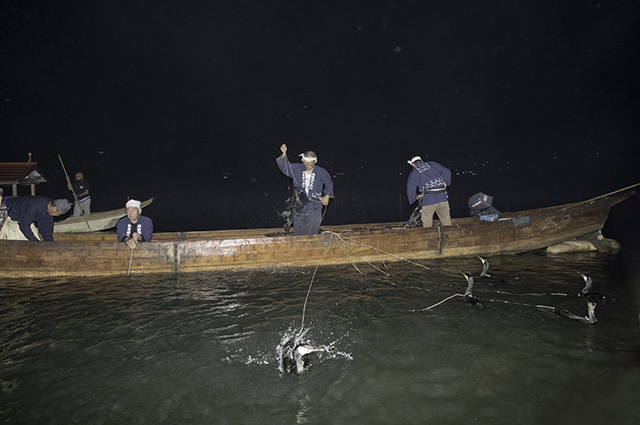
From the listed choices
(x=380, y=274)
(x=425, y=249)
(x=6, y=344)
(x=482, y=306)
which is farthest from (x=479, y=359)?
(x=6, y=344)

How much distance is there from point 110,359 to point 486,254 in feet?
30.4

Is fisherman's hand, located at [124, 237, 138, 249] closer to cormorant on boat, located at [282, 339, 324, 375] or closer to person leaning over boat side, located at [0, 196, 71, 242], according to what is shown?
person leaning over boat side, located at [0, 196, 71, 242]

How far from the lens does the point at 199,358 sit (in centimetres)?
389

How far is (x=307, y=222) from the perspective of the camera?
8172mm

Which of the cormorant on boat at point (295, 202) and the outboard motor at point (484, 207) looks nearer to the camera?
the cormorant on boat at point (295, 202)

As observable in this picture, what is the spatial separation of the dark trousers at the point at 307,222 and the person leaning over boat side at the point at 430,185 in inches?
110

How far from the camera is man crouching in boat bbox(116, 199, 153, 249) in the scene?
7.30 m

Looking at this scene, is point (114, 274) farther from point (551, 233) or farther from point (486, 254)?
point (551, 233)

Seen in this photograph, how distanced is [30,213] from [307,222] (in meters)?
6.49

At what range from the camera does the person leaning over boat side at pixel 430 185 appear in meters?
8.77

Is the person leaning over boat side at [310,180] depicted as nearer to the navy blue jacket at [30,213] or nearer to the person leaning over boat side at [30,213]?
the person leaning over boat side at [30,213]

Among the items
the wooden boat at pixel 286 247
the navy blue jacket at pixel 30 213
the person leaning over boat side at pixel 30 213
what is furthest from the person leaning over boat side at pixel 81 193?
the navy blue jacket at pixel 30 213

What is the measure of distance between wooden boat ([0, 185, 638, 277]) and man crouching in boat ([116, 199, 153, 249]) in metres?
0.29

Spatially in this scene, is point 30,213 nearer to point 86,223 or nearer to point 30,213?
point 30,213
